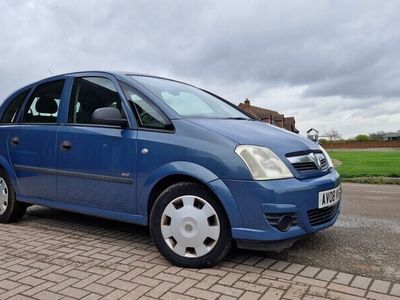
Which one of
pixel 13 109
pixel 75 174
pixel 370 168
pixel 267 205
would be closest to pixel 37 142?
pixel 75 174

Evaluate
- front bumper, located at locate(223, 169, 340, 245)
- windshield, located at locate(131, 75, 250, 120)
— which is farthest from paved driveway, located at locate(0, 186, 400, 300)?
windshield, located at locate(131, 75, 250, 120)

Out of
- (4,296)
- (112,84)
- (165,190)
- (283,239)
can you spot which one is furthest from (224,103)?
(4,296)

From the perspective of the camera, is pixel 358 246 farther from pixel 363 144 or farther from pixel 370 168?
pixel 363 144

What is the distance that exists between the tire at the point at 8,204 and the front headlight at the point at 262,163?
3153mm

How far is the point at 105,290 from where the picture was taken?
10.2 ft

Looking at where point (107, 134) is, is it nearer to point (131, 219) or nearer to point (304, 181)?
point (131, 219)

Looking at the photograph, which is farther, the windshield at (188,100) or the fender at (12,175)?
the fender at (12,175)

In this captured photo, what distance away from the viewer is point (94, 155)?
4.16 meters

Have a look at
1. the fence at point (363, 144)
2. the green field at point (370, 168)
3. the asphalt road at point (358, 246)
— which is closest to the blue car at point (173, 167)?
the asphalt road at point (358, 246)

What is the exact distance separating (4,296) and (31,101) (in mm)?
2777

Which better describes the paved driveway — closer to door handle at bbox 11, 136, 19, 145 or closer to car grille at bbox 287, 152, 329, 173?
car grille at bbox 287, 152, 329, 173

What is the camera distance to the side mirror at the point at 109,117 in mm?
3924

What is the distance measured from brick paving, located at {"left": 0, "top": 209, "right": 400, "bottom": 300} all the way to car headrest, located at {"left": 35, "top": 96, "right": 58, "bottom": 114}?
4.72 feet

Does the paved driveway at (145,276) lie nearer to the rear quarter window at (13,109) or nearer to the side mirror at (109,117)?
the side mirror at (109,117)
